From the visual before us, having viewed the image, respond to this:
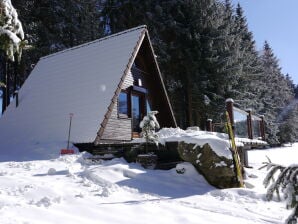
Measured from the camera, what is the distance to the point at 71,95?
14.5 meters

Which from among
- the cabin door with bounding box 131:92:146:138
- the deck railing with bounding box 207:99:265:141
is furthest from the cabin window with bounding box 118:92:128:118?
the deck railing with bounding box 207:99:265:141

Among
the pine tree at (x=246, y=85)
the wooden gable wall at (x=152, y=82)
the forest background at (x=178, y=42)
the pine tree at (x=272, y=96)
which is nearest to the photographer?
the wooden gable wall at (x=152, y=82)

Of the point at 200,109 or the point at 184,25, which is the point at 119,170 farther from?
the point at 184,25

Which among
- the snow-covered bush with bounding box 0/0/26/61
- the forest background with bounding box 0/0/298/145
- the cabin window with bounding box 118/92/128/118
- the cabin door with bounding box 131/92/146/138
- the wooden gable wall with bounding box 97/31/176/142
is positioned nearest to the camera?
the snow-covered bush with bounding box 0/0/26/61

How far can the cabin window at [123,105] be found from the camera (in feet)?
48.1

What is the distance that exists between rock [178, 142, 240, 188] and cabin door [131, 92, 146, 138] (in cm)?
598

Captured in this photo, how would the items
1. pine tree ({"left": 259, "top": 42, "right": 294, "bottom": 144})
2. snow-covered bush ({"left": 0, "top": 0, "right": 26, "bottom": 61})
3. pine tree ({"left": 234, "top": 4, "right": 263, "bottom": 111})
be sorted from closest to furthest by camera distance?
snow-covered bush ({"left": 0, "top": 0, "right": 26, "bottom": 61}) → pine tree ({"left": 234, "top": 4, "right": 263, "bottom": 111}) → pine tree ({"left": 259, "top": 42, "right": 294, "bottom": 144})

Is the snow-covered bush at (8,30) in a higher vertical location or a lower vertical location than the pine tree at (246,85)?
lower

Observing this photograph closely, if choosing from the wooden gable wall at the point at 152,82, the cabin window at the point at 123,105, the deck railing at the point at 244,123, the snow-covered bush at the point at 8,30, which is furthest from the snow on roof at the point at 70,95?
the snow-covered bush at the point at 8,30

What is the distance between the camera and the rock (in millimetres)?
8961

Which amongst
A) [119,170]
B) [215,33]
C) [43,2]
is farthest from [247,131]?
[43,2]

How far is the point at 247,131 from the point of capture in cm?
1550

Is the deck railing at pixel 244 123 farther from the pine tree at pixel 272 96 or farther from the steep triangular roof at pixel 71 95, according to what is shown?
the pine tree at pixel 272 96

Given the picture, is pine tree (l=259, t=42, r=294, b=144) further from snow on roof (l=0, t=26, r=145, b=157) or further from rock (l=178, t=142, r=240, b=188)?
rock (l=178, t=142, r=240, b=188)
